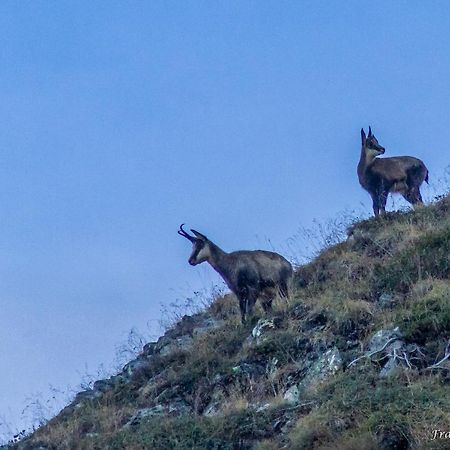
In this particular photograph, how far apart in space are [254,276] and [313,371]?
4474 mm

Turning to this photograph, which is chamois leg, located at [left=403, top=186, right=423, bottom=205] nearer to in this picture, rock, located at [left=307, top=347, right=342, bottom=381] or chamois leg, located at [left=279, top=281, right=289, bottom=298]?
chamois leg, located at [left=279, top=281, right=289, bottom=298]

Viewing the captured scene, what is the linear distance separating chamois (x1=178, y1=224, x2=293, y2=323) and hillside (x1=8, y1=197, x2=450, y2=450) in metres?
0.28

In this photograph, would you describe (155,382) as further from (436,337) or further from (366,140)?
(366,140)

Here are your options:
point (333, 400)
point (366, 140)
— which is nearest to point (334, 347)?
point (333, 400)

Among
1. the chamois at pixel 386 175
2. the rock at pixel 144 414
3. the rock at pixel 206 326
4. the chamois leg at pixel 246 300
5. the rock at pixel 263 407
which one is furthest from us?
the chamois at pixel 386 175

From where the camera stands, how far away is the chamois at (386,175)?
2323 centimetres

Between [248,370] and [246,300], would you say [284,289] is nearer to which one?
[246,300]

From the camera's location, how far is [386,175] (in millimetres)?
23250

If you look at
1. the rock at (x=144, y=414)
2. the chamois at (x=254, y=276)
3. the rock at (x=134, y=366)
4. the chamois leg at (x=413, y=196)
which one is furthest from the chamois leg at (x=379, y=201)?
the rock at (x=144, y=414)

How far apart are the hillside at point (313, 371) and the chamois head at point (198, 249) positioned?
103 cm

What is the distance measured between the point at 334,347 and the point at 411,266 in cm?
261

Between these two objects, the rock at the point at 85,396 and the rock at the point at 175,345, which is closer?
the rock at the point at 85,396

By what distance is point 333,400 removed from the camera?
13000mm

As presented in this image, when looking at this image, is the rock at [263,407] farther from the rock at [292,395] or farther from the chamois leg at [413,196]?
the chamois leg at [413,196]
